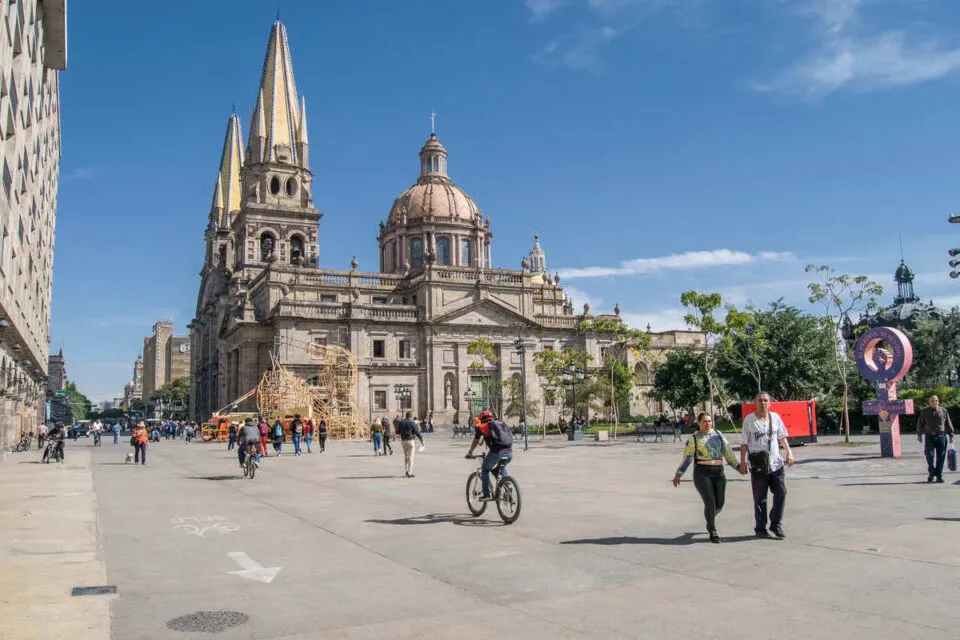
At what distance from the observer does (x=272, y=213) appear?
6731 centimetres

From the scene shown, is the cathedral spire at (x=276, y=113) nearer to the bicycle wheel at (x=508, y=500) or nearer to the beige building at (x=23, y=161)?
the beige building at (x=23, y=161)

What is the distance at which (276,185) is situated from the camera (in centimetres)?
6856

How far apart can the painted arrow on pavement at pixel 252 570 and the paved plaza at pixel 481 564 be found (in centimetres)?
5

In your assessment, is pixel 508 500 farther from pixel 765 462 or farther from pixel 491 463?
pixel 765 462

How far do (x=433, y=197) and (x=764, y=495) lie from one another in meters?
63.9

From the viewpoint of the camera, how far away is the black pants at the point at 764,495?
959cm

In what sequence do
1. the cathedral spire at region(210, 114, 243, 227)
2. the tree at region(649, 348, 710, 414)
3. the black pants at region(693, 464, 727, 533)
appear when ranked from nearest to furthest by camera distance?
the black pants at region(693, 464, 727, 533) → the tree at region(649, 348, 710, 414) → the cathedral spire at region(210, 114, 243, 227)

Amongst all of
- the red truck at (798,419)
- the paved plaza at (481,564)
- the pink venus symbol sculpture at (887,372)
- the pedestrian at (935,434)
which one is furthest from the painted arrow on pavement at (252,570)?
the red truck at (798,419)

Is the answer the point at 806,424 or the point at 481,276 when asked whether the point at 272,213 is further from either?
the point at 806,424

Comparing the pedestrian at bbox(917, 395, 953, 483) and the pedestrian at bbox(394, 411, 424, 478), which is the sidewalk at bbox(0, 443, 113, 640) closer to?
the pedestrian at bbox(394, 411, 424, 478)

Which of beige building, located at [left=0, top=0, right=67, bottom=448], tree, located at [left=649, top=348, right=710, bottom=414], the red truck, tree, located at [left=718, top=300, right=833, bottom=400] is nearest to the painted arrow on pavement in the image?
beige building, located at [left=0, top=0, right=67, bottom=448]

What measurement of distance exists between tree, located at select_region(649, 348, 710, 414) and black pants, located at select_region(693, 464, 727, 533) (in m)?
45.3

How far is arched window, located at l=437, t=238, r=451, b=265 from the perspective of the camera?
2751 inches

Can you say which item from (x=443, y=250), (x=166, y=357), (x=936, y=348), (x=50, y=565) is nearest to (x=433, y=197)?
(x=443, y=250)
